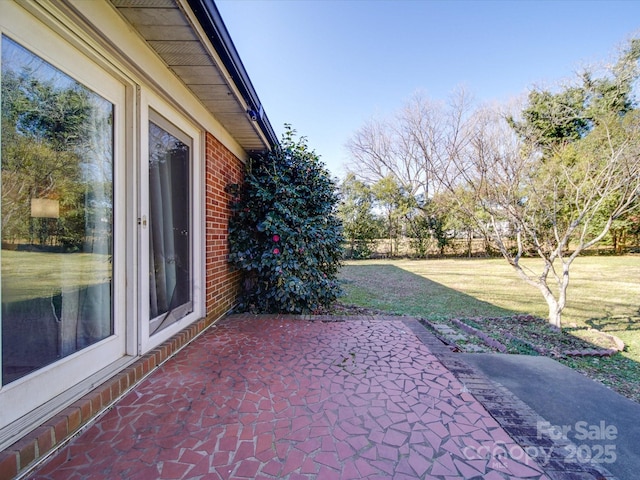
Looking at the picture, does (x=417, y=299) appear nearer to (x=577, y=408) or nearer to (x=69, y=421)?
(x=577, y=408)

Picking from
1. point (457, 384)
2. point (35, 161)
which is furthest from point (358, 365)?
point (35, 161)

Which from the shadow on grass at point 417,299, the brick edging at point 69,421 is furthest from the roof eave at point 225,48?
the shadow on grass at point 417,299

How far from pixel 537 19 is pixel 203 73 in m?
8.84

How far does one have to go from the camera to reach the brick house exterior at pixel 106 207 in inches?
56.5

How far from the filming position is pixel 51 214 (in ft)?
5.51

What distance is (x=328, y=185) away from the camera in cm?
482

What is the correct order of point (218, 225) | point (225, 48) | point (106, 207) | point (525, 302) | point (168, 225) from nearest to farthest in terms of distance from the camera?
point (106, 207) → point (225, 48) → point (168, 225) → point (218, 225) → point (525, 302)

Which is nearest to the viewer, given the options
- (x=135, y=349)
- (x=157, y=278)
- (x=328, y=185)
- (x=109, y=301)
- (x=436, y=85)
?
(x=109, y=301)

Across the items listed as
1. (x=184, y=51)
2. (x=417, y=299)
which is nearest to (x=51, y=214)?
(x=184, y=51)

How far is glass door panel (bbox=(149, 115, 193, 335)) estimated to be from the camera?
2508 mm

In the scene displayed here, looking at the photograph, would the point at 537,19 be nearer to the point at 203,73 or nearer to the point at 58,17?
the point at 203,73

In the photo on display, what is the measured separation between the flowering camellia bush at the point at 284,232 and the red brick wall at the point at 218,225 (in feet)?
0.67

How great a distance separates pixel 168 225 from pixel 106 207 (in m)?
0.75

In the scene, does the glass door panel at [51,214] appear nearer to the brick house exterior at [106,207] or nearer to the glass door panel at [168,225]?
the brick house exterior at [106,207]
